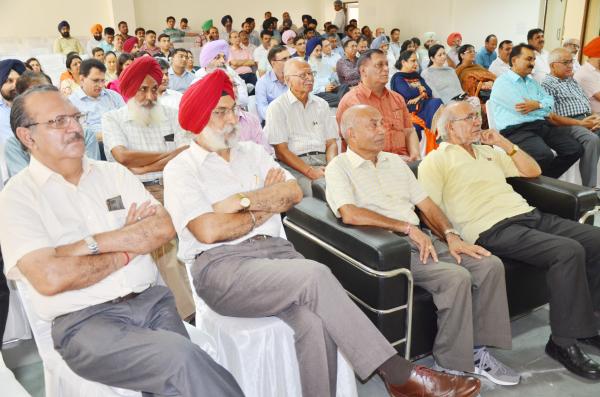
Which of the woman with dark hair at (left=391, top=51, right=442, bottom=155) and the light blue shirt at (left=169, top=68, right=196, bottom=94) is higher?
the light blue shirt at (left=169, top=68, right=196, bottom=94)

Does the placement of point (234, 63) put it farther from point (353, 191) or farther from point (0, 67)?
point (353, 191)

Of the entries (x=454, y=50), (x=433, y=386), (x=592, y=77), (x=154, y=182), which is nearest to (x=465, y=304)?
(x=433, y=386)

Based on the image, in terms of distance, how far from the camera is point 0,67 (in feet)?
10.5

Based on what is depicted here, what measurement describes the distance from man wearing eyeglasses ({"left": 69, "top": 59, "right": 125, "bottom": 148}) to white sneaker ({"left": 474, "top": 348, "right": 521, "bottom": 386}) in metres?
2.89

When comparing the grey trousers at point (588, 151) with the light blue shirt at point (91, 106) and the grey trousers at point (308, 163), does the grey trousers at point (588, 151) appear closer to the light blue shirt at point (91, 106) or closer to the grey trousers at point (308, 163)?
the grey trousers at point (308, 163)

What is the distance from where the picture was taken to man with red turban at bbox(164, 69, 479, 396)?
172 cm

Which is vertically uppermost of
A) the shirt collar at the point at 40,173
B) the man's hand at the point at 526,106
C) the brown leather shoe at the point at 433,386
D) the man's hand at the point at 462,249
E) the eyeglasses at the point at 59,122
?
the eyeglasses at the point at 59,122

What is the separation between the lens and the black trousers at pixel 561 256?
86.3 inches

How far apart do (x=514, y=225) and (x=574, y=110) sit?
2482mm

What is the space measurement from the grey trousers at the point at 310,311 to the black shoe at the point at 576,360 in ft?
2.77

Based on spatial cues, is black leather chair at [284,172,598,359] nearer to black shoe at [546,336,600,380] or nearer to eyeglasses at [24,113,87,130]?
black shoe at [546,336,600,380]

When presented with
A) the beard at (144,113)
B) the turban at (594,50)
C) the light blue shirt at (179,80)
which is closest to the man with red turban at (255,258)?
the beard at (144,113)

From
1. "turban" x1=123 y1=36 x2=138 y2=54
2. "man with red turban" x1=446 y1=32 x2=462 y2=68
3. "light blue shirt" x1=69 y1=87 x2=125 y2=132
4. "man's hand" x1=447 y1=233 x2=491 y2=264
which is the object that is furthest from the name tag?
"man with red turban" x1=446 y1=32 x2=462 y2=68

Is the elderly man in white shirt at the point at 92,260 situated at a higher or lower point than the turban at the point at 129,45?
lower
